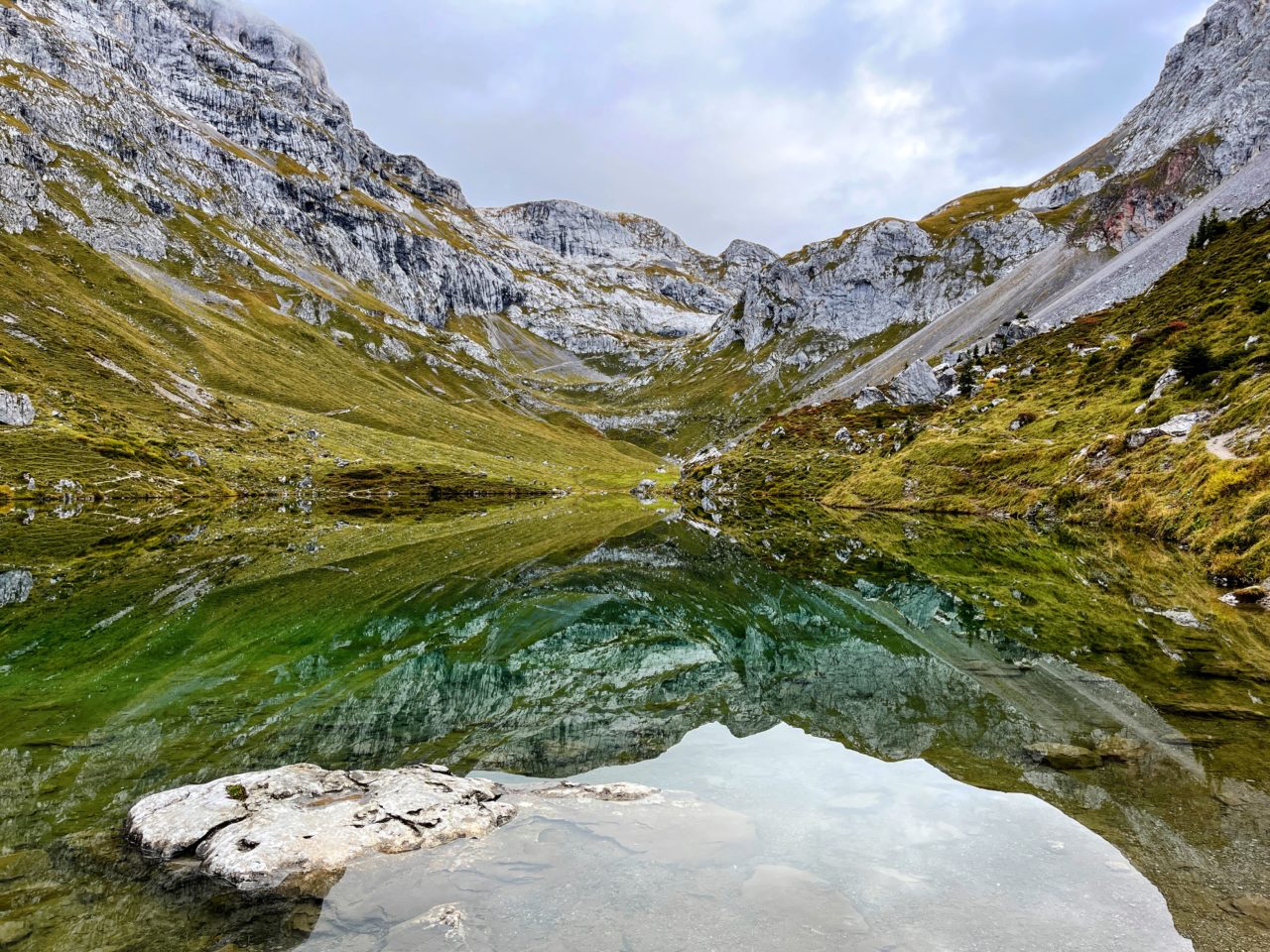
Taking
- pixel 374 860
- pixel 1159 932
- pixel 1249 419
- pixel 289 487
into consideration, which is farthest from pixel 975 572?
pixel 289 487

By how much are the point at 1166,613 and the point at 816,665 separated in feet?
44.8

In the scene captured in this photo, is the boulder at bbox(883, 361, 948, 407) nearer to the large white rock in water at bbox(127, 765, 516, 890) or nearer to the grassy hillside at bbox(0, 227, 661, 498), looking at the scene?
the grassy hillside at bbox(0, 227, 661, 498)

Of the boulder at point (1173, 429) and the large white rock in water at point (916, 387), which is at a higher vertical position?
the large white rock in water at point (916, 387)

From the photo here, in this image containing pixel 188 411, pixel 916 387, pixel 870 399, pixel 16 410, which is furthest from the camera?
pixel 870 399

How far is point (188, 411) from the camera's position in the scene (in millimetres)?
127750

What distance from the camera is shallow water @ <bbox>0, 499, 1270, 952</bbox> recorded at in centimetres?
907

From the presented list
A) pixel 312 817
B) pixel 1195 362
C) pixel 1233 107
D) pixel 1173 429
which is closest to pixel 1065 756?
pixel 312 817

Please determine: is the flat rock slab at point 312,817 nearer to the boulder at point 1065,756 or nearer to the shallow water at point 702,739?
the shallow water at point 702,739

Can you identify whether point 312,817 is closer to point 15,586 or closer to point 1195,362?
point 15,586

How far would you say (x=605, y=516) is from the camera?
8806 cm

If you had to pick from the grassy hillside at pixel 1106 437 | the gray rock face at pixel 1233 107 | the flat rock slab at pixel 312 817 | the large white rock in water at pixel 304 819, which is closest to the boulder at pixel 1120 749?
the flat rock slab at pixel 312 817

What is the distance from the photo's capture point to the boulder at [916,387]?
129 m

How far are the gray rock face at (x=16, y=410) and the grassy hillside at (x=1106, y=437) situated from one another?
115 meters

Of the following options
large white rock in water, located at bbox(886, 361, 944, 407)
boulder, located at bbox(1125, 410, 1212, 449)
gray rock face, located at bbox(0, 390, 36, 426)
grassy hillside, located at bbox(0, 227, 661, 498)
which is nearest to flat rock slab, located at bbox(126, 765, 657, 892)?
boulder, located at bbox(1125, 410, 1212, 449)
